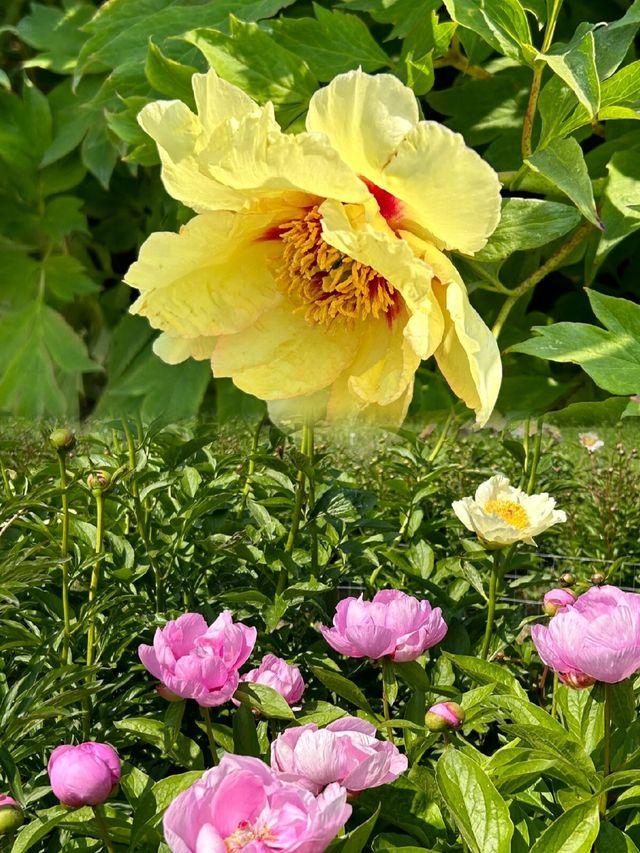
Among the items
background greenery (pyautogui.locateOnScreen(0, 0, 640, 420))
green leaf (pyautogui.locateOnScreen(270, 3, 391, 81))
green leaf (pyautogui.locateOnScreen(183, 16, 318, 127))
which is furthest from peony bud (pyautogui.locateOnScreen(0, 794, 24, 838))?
green leaf (pyautogui.locateOnScreen(270, 3, 391, 81))

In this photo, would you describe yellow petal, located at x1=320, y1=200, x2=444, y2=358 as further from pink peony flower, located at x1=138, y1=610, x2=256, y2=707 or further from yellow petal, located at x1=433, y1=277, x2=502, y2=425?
pink peony flower, located at x1=138, y1=610, x2=256, y2=707

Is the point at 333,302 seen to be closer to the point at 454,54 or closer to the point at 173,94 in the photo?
the point at 173,94

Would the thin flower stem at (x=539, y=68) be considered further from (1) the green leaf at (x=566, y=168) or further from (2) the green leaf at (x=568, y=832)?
(2) the green leaf at (x=568, y=832)

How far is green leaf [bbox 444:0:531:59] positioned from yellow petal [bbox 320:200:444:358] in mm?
169

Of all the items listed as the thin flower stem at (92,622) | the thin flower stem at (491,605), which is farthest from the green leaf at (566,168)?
the thin flower stem at (92,622)

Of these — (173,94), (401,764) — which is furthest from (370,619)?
(173,94)

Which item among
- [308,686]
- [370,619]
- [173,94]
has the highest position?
[173,94]

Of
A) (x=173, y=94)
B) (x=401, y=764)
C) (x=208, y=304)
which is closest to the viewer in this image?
(x=401, y=764)

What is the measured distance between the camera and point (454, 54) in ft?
3.06

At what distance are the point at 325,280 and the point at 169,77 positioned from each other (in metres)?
0.23

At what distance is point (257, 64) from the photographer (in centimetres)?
72

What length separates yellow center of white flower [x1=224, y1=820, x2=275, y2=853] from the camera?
416 millimetres

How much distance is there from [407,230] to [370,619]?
0.67ft

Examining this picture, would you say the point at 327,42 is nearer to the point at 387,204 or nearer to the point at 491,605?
the point at 387,204
